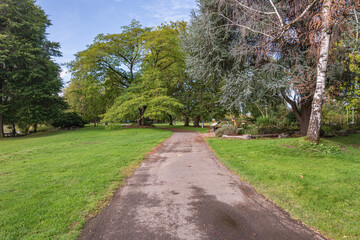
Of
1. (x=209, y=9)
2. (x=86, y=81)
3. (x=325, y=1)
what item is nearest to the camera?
(x=325, y=1)

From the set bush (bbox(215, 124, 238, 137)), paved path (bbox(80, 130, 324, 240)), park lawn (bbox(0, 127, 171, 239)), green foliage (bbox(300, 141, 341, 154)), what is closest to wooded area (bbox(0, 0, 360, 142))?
green foliage (bbox(300, 141, 341, 154))

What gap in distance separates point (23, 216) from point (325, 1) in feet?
36.0

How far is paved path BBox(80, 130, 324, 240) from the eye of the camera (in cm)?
243

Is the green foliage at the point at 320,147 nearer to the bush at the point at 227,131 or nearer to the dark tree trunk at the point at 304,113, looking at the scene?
the dark tree trunk at the point at 304,113

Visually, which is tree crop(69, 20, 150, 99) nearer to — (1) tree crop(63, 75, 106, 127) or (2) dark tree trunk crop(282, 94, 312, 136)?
(1) tree crop(63, 75, 106, 127)

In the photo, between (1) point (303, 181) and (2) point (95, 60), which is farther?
(2) point (95, 60)

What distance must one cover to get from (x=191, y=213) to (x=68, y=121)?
3184 centimetres

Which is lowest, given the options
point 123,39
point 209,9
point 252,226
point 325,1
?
point 252,226

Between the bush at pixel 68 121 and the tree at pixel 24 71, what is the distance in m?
4.56

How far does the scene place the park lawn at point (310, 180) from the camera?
276 cm

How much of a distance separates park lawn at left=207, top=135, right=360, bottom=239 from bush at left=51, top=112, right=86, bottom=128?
29167 millimetres

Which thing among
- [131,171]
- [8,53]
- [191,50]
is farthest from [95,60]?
[131,171]

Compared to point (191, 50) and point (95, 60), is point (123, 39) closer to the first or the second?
point (95, 60)

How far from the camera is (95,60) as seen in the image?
22.8m
